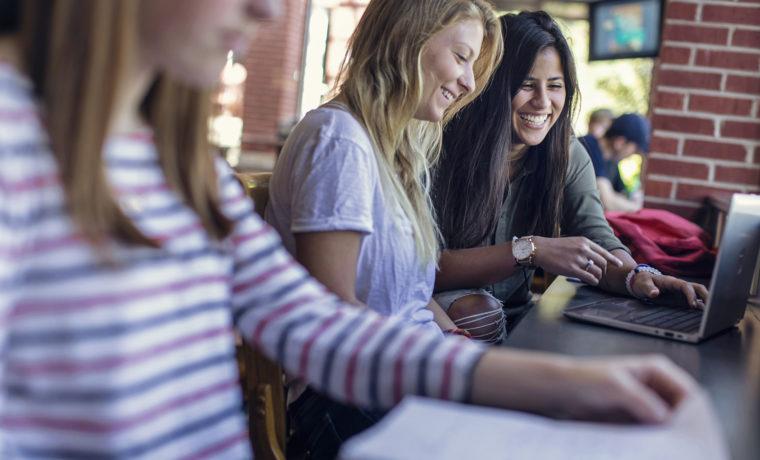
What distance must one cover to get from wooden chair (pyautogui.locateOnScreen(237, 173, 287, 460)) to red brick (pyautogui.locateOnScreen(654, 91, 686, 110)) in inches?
104

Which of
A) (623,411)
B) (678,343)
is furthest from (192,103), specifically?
(678,343)

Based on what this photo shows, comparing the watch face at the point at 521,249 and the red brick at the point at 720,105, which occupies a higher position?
the red brick at the point at 720,105

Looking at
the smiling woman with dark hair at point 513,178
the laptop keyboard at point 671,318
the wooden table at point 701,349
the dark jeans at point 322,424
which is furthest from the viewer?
the smiling woman with dark hair at point 513,178

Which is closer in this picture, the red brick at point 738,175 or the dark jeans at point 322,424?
the dark jeans at point 322,424

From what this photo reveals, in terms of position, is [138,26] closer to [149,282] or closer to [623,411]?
[149,282]

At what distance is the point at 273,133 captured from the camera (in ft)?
36.2

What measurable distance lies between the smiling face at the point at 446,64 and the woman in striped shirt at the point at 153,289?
0.96m

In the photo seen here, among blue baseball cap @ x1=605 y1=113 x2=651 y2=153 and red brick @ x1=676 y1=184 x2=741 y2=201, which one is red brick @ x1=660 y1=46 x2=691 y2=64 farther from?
blue baseball cap @ x1=605 y1=113 x2=651 y2=153

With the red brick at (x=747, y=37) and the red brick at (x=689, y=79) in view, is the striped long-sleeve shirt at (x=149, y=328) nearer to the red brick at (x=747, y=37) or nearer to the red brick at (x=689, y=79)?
the red brick at (x=689, y=79)

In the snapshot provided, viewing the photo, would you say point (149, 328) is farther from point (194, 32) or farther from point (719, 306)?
point (719, 306)

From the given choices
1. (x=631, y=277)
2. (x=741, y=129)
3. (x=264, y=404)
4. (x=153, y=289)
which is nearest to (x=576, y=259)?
(x=631, y=277)

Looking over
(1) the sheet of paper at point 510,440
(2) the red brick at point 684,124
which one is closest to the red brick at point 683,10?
(2) the red brick at point 684,124

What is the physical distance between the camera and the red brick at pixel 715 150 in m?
3.72

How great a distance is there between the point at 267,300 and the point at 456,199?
4.86ft
